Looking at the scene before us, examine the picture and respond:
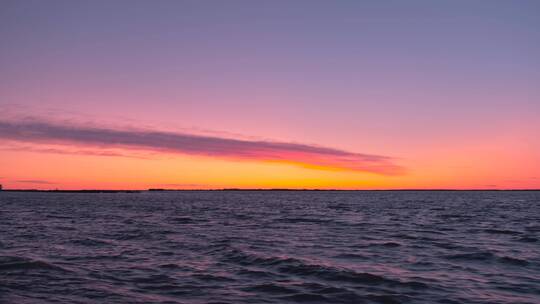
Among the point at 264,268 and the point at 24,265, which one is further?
the point at 264,268

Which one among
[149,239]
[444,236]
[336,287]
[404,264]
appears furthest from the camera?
[444,236]

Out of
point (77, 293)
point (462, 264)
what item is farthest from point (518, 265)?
point (77, 293)

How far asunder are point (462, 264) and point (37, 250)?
22.1m

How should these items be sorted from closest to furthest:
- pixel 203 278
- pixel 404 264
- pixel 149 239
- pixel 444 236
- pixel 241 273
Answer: pixel 203 278, pixel 241 273, pixel 404 264, pixel 149 239, pixel 444 236

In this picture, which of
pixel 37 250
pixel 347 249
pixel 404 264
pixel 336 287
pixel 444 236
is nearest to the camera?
pixel 336 287

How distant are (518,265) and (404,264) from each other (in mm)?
5632

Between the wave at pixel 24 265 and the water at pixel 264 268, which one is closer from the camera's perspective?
the water at pixel 264 268

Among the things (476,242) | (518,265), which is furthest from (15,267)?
(476,242)

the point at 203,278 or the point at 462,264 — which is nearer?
the point at 203,278

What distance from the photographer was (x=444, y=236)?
34875mm

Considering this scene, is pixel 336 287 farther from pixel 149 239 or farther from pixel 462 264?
pixel 149 239

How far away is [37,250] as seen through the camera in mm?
24969

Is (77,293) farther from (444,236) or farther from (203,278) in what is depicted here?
(444,236)

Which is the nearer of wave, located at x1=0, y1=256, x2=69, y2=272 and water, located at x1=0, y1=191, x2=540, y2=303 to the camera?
water, located at x1=0, y1=191, x2=540, y2=303
